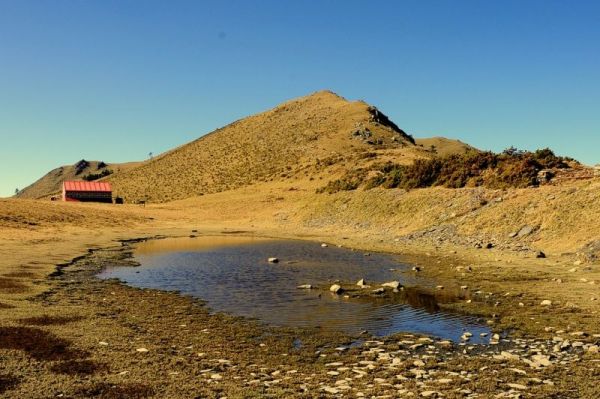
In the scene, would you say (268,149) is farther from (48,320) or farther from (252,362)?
(252,362)

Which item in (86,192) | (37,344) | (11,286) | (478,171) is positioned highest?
(86,192)

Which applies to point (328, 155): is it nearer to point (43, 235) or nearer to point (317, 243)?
point (317, 243)

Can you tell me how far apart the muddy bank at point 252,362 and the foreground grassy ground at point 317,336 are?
0.04 meters

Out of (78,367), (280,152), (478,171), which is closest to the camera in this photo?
(78,367)

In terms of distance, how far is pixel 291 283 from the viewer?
24016mm

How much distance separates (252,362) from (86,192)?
3696 inches

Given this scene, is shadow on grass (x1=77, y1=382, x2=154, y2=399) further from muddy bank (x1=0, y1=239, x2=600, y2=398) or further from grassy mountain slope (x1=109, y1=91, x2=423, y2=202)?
grassy mountain slope (x1=109, y1=91, x2=423, y2=202)

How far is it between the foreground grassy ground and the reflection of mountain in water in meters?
1.36

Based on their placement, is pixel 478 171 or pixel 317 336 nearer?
pixel 317 336

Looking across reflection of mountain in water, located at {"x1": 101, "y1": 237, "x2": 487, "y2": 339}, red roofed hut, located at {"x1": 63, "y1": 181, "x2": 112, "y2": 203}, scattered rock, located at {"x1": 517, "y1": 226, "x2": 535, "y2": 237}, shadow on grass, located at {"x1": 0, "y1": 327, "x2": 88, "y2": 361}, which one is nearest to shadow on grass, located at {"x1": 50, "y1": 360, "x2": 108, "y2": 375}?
shadow on grass, located at {"x1": 0, "y1": 327, "x2": 88, "y2": 361}

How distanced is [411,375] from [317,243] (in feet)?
108

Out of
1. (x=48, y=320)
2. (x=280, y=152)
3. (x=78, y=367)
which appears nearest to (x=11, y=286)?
(x=48, y=320)

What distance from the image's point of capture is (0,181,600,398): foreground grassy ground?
33.1ft

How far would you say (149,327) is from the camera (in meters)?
15.0
